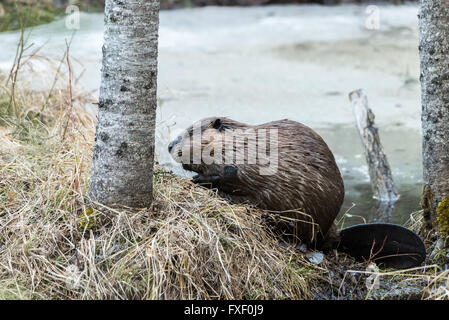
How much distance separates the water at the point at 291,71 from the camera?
212 inches

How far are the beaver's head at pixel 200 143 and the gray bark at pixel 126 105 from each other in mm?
391

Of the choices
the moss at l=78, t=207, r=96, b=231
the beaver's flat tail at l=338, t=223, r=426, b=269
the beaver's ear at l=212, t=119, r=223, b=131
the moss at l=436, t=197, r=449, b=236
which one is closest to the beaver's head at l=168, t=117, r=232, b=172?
the beaver's ear at l=212, t=119, r=223, b=131

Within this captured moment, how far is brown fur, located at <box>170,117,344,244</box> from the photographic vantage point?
3.12 m

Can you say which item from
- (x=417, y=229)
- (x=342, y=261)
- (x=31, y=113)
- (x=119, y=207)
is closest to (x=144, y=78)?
(x=119, y=207)

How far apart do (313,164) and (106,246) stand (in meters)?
1.10

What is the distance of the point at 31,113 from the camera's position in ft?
14.8

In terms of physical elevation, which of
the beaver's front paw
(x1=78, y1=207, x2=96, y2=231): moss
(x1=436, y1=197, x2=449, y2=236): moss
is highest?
the beaver's front paw

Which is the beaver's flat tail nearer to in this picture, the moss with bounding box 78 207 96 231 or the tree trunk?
the tree trunk

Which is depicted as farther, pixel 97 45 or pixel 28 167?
pixel 97 45

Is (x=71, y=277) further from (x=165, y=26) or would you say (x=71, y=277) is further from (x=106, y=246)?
(x=165, y=26)

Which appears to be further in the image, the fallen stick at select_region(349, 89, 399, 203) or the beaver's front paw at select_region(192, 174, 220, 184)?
the fallen stick at select_region(349, 89, 399, 203)

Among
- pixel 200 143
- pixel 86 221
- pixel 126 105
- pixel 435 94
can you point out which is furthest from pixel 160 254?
pixel 435 94

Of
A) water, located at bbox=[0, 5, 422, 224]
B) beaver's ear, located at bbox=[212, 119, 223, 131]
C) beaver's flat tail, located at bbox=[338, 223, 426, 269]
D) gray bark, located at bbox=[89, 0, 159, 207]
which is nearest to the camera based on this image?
gray bark, located at bbox=[89, 0, 159, 207]

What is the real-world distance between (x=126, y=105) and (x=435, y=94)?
5.01 feet
